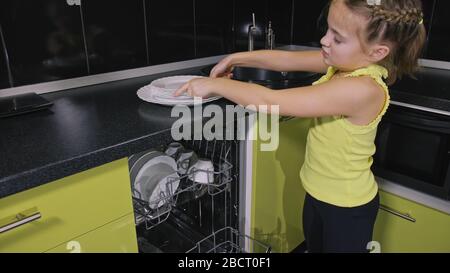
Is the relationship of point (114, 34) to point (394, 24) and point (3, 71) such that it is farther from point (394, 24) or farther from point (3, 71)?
point (394, 24)

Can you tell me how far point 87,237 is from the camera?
90 cm

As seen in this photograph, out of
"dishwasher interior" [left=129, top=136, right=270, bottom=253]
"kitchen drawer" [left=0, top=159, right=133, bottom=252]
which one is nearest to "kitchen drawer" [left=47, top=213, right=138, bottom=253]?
"kitchen drawer" [left=0, top=159, right=133, bottom=252]

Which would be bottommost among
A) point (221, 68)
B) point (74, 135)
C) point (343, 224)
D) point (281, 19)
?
point (343, 224)

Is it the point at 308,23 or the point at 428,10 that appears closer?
the point at 428,10

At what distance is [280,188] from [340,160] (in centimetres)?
41

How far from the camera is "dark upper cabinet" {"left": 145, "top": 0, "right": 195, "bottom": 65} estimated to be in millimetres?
1487

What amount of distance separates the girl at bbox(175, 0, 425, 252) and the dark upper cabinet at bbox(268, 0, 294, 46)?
2.75ft

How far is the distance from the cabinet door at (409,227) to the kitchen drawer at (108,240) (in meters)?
0.94

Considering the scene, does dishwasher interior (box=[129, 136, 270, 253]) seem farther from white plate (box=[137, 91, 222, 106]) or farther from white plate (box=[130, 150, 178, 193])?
white plate (box=[137, 91, 222, 106])

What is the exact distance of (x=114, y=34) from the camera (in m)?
1.40

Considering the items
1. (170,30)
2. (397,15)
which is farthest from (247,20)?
(397,15)

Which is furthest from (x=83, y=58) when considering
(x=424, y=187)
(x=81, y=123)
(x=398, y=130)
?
(x=424, y=187)

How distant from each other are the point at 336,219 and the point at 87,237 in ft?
2.21
